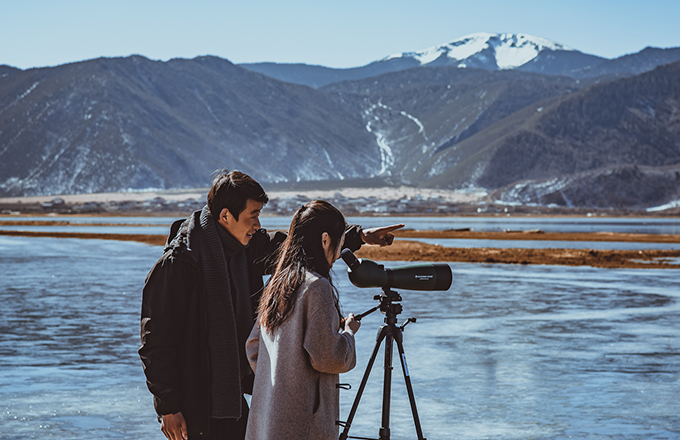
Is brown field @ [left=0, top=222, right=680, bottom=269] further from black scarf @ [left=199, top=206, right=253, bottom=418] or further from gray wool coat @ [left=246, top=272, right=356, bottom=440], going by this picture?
gray wool coat @ [left=246, top=272, right=356, bottom=440]

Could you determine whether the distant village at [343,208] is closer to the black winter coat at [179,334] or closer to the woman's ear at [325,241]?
the black winter coat at [179,334]

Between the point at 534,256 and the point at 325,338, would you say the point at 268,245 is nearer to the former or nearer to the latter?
the point at 325,338

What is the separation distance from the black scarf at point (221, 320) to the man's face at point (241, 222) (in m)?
0.02

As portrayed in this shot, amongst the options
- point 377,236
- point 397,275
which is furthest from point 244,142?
point 397,275

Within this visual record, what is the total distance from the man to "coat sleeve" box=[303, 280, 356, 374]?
19.1 inches

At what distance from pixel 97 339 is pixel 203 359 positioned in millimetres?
7703

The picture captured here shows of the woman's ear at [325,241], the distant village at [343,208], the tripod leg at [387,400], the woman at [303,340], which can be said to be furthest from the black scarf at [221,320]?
the distant village at [343,208]

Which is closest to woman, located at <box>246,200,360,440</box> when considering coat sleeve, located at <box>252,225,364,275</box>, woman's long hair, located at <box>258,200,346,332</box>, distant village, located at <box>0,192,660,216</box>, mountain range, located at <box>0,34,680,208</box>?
woman's long hair, located at <box>258,200,346,332</box>

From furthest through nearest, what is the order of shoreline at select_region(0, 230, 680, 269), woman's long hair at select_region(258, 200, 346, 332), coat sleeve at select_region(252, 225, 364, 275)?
shoreline at select_region(0, 230, 680, 269), coat sleeve at select_region(252, 225, 364, 275), woman's long hair at select_region(258, 200, 346, 332)

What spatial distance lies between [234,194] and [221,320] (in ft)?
1.70

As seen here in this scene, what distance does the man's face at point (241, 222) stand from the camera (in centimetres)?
342

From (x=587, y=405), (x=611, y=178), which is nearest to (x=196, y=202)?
(x=611, y=178)

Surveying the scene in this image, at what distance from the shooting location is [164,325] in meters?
3.27

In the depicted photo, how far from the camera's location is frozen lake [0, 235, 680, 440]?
6598mm
